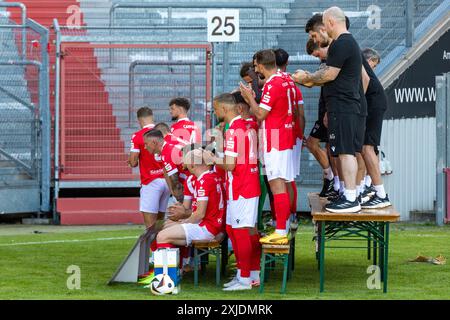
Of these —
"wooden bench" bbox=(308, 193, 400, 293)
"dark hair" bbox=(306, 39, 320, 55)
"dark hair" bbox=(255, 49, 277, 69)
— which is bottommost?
"wooden bench" bbox=(308, 193, 400, 293)

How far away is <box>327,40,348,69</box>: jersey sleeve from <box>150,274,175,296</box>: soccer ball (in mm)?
2502

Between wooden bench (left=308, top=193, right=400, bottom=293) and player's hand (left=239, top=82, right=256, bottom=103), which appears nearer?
wooden bench (left=308, top=193, right=400, bottom=293)

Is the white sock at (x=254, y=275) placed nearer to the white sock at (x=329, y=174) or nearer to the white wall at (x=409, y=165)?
the white sock at (x=329, y=174)

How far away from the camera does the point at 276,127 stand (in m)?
11.1

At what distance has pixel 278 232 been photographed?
1091 centimetres

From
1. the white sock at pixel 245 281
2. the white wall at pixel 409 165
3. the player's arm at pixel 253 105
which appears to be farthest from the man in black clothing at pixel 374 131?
the white wall at pixel 409 165

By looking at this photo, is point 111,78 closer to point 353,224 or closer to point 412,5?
point 412,5

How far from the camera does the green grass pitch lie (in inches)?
421

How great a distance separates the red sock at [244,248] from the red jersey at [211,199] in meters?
0.29

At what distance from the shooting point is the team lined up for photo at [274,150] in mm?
10781

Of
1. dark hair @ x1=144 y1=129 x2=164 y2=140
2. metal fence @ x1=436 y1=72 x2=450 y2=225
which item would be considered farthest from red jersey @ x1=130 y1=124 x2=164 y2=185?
metal fence @ x1=436 y1=72 x2=450 y2=225

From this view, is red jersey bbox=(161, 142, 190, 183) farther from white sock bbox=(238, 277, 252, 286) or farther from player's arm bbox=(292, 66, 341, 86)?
player's arm bbox=(292, 66, 341, 86)

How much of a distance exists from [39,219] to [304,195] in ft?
13.9

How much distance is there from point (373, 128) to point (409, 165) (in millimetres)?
6459
